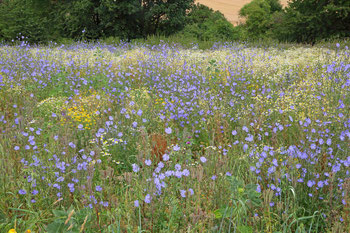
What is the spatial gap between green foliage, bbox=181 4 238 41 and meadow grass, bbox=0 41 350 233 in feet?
62.7

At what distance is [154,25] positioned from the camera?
78.1 feet

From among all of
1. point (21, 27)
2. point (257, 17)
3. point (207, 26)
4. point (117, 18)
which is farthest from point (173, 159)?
point (257, 17)

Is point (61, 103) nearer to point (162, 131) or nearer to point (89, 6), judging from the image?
point (162, 131)

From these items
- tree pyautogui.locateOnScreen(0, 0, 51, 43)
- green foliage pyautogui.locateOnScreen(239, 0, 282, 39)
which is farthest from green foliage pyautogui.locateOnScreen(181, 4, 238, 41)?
green foliage pyautogui.locateOnScreen(239, 0, 282, 39)

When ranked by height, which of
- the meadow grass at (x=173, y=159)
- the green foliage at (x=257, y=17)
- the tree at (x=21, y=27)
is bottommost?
the meadow grass at (x=173, y=159)

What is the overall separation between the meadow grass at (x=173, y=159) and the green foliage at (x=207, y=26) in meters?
19.1

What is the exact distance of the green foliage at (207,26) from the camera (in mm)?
25984

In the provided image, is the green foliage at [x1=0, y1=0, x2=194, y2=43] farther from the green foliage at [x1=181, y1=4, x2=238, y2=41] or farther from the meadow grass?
the meadow grass

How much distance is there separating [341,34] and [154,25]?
523 inches

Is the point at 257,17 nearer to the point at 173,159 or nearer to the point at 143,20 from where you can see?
the point at 143,20

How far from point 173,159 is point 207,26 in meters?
28.6

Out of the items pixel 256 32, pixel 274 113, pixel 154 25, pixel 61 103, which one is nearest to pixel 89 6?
pixel 154 25

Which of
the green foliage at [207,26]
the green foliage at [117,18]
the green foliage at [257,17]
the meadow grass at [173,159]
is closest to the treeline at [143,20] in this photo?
the green foliage at [117,18]

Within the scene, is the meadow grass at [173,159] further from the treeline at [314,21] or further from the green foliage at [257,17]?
the green foliage at [257,17]
